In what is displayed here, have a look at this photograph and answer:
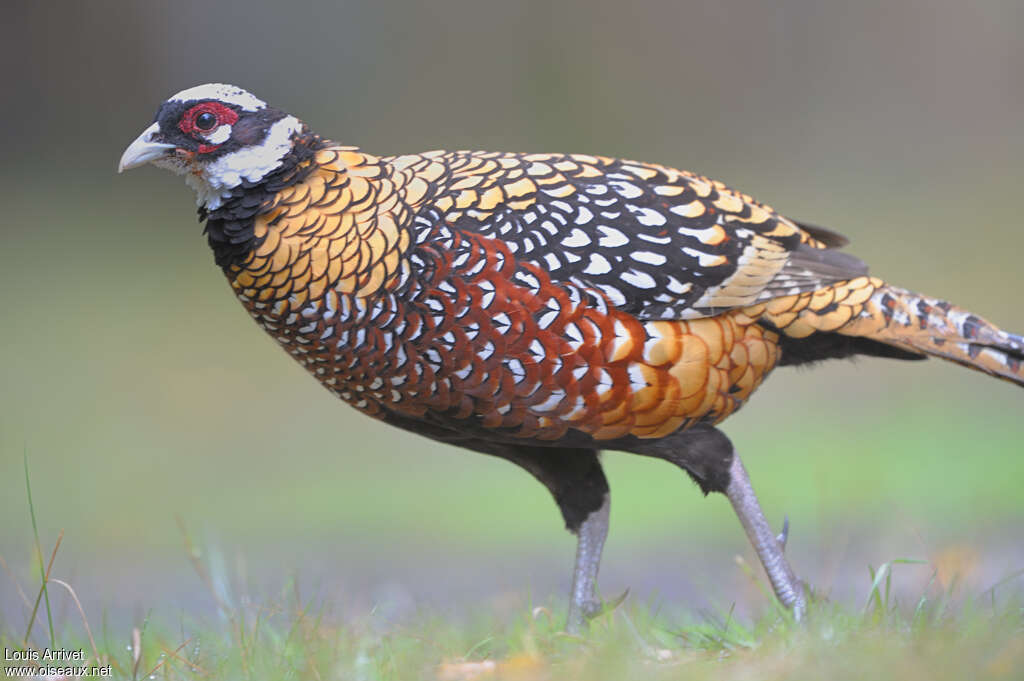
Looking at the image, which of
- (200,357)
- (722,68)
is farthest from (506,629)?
(722,68)

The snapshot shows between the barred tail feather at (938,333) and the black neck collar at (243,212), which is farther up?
the black neck collar at (243,212)

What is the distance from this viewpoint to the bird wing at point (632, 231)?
316 cm

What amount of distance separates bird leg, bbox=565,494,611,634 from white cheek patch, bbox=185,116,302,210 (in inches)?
61.4

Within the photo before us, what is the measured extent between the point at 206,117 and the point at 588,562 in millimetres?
1852

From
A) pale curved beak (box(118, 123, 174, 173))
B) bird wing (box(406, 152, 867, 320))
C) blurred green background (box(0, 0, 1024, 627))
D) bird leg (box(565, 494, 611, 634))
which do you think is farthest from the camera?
blurred green background (box(0, 0, 1024, 627))

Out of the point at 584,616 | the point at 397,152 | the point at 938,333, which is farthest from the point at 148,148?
the point at 397,152

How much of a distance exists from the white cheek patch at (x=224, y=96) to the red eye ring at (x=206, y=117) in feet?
0.08

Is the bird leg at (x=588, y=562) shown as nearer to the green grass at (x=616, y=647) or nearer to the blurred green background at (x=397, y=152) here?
the green grass at (x=616, y=647)

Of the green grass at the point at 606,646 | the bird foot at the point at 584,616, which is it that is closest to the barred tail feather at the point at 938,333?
the green grass at the point at 606,646

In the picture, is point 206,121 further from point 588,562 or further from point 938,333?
point 938,333

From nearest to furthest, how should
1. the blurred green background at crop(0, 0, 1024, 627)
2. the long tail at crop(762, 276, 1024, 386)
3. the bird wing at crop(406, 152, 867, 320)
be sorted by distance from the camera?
1. the bird wing at crop(406, 152, 867, 320)
2. the long tail at crop(762, 276, 1024, 386)
3. the blurred green background at crop(0, 0, 1024, 627)

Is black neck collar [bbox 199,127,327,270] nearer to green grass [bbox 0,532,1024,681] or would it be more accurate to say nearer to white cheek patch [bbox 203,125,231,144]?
white cheek patch [bbox 203,125,231,144]

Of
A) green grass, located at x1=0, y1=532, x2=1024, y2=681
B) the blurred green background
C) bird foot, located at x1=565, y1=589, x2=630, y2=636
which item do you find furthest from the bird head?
the blurred green background

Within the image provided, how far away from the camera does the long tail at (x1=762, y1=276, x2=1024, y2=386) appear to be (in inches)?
133
